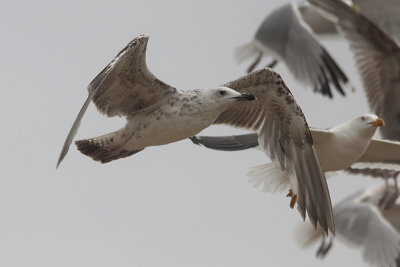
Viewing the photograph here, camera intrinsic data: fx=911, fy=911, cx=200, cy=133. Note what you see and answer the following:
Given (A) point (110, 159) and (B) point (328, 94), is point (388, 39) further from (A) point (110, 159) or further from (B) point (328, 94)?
(A) point (110, 159)

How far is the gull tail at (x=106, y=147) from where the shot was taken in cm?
521

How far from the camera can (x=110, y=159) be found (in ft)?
17.2

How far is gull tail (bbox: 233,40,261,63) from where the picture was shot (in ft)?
35.2

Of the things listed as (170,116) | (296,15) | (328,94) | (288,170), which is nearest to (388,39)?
(328,94)

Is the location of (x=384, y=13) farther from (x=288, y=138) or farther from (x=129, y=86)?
(x=129, y=86)

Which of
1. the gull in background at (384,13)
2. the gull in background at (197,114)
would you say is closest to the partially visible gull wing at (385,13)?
the gull in background at (384,13)

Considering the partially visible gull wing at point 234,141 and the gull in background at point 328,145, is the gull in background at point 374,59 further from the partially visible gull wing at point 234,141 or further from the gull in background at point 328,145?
the partially visible gull wing at point 234,141

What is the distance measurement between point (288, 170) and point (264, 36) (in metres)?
5.00

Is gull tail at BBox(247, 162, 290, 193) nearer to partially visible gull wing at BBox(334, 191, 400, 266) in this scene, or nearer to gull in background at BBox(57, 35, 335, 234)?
gull in background at BBox(57, 35, 335, 234)

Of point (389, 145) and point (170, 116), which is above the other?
point (170, 116)

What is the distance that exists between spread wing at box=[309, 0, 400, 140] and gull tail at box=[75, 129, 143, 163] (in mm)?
3751

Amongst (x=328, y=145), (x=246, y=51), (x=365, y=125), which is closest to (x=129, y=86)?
(x=328, y=145)

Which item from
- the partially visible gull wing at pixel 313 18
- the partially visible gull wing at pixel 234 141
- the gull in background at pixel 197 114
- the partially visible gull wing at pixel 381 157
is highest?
the gull in background at pixel 197 114

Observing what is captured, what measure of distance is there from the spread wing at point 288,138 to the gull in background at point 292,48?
3.40m
